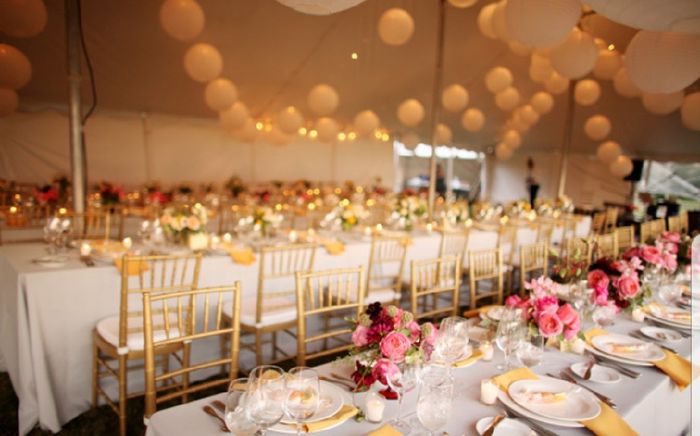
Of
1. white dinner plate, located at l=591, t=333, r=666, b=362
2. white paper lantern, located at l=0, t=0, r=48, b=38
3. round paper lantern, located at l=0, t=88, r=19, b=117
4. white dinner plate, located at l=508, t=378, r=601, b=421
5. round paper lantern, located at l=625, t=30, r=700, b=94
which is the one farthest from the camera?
round paper lantern, located at l=0, t=88, r=19, b=117

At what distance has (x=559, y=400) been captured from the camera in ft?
4.90

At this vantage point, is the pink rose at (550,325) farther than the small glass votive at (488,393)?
Yes

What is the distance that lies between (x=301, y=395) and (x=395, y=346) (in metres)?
0.31

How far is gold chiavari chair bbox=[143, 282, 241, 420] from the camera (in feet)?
5.65

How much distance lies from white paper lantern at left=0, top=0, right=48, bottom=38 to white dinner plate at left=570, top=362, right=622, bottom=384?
4735 millimetres

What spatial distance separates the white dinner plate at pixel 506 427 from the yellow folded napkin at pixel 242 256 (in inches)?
94.1

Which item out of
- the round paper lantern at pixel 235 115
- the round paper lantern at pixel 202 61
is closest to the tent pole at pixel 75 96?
the round paper lantern at pixel 202 61

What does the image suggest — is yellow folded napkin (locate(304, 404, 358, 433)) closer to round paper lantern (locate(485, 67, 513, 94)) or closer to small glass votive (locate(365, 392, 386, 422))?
small glass votive (locate(365, 392, 386, 422))

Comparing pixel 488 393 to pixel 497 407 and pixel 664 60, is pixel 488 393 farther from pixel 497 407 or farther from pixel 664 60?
pixel 664 60

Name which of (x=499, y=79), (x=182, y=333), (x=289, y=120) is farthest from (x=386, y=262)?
(x=289, y=120)

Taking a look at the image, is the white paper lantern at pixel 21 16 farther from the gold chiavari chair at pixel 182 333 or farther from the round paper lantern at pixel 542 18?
the round paper lantern at pixel 542 18

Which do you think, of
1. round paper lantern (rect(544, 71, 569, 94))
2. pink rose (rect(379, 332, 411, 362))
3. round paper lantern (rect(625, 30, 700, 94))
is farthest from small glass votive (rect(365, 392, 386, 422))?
round paper lantern (rect(544, 71, 569, 94))

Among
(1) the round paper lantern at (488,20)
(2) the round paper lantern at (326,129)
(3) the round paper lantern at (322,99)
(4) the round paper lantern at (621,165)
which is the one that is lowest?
(4) the round paper lantern at (621,165)

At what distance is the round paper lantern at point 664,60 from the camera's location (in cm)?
262
